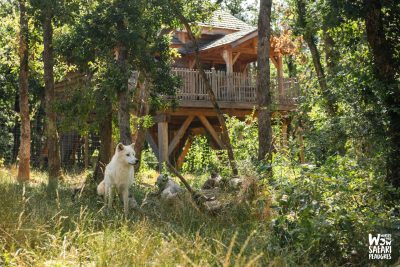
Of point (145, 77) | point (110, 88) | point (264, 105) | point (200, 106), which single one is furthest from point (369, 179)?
point (200, 106)

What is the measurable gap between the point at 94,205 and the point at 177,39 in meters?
14.0

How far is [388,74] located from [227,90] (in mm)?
11915

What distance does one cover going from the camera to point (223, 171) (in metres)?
12.1

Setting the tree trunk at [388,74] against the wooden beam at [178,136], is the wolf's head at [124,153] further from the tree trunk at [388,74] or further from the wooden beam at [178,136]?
the wooden beam at [178,136]

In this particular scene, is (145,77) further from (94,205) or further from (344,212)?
(344,212)

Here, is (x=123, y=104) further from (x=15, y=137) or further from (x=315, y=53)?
(x=15, y=137)

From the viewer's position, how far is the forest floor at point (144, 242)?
14.9 feet

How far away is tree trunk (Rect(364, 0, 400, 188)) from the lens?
6.28 meters

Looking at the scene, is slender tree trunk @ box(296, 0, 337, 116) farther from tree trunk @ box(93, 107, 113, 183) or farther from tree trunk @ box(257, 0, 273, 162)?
tree trunk @ box(93, 107, 113, 183)

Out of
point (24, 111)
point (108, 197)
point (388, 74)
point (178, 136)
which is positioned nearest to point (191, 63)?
point (178, 136)

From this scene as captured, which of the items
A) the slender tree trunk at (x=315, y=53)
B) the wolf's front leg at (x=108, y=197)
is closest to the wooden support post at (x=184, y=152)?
the slender tree trunk at (x=315, y=53)

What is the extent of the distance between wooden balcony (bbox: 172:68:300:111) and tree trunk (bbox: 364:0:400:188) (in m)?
10.3

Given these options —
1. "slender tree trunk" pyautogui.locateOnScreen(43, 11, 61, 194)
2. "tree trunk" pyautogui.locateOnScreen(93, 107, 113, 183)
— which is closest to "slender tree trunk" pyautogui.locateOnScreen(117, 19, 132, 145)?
"tree trunk" pyautogui.locateOnScreen(93, 107, 113, 183)

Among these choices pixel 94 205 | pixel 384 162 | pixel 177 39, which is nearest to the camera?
pixel 384 162
